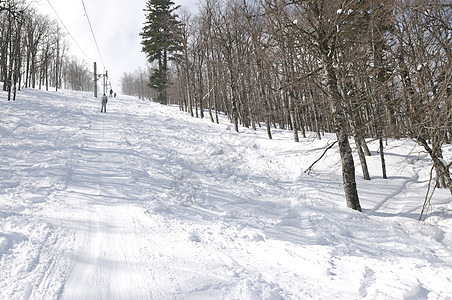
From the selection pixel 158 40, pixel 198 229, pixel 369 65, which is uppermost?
pixel 158 40

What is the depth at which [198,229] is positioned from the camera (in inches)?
187

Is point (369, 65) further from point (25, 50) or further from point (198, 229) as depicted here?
point (25, 50)

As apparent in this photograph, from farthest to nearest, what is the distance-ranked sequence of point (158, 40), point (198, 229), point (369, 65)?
point (158, 40) → point (369, 65) → point (198, 229)

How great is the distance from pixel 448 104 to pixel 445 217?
4.21 meters

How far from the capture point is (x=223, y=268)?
11.6 feet

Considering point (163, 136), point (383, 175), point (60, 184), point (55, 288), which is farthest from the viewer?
point (163, 136)

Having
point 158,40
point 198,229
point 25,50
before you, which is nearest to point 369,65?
point 198,229

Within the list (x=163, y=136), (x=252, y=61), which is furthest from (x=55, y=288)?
(x=252, y=61)

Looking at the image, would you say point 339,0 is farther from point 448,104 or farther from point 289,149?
point 289,149

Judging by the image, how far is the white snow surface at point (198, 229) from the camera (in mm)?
3170

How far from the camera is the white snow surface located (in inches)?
125

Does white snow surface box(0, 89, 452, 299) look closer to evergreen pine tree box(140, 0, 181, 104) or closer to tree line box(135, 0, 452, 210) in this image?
tree line box(135, 0, 452, 210)

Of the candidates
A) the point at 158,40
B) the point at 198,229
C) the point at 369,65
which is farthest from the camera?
the point at 158,40

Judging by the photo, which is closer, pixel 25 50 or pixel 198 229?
pixel 198 229
